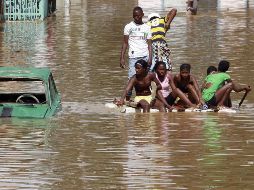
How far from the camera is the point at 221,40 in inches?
1257

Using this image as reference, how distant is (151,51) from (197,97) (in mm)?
1374

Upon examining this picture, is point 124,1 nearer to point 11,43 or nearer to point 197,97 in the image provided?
point 11,43

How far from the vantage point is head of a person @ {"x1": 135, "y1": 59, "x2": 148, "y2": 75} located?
58.1 ft

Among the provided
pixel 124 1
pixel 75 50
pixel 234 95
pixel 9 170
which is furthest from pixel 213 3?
pixel 9 170

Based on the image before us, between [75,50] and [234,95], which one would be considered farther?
[75,50]

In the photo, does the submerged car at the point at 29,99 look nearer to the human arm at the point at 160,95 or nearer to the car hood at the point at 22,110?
the car hood at the point at 22,110

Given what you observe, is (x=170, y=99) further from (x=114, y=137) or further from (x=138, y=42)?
(x=114, y=137)

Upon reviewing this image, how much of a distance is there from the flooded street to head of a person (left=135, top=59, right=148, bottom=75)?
78 centimetres

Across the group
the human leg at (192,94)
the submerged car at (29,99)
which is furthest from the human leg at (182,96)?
the submerged car at (29,99)

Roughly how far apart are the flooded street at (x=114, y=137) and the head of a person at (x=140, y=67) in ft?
2.56

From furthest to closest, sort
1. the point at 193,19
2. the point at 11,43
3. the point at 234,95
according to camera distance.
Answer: the point at 193,19 < the point at 11,43 < the point at 234,95

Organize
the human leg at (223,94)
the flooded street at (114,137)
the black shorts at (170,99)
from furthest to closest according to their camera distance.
A: the black shorts at (170,99), the human leg at (223,94), the flooded street at (114,137)

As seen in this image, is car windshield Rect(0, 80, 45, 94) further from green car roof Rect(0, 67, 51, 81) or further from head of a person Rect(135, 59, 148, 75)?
green car roof Rect(0, 67, 51, 81)

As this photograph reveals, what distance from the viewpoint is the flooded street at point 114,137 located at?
39.5 ft
